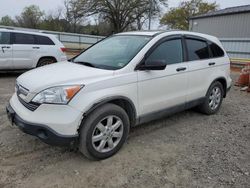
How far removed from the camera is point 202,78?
4.73 metres

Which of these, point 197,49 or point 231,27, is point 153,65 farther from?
point 231,27

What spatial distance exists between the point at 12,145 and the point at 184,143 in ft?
8.52

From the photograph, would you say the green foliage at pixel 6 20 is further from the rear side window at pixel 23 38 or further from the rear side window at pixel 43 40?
the rear side window at pixel 23 38

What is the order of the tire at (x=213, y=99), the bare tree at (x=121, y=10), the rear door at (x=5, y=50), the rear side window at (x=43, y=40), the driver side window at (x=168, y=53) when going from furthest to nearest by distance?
1. the bare tree at (x=121, y=10)
2. the rear side window at (x=43, y=40)
3. the rear door at (x=5, y=50)
4. the tire at (x=213, y=99)
5. the driver side window at (x=168, y=53)

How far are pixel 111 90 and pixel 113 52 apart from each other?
979 millimetres

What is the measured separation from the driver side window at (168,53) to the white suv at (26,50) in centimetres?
600

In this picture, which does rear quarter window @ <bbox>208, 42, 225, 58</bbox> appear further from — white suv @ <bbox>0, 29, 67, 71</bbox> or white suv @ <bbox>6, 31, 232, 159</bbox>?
white suv @ <bbox>0, 29, 67, 71</bbox>

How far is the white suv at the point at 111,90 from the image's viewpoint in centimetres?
293

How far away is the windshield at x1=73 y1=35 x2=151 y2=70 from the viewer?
11.9 feet

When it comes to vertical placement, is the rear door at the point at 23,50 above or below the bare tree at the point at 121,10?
below

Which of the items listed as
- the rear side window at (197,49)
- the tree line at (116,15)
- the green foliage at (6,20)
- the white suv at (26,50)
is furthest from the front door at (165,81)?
the green foliage at (6,20)

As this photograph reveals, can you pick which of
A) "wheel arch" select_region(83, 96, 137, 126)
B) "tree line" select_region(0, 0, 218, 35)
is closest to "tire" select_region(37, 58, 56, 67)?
"wheel arch" select_region(83, 96, 137, 126)

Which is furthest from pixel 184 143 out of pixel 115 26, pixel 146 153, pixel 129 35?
pixel 115 26

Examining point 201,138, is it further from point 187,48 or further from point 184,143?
point 187,48
